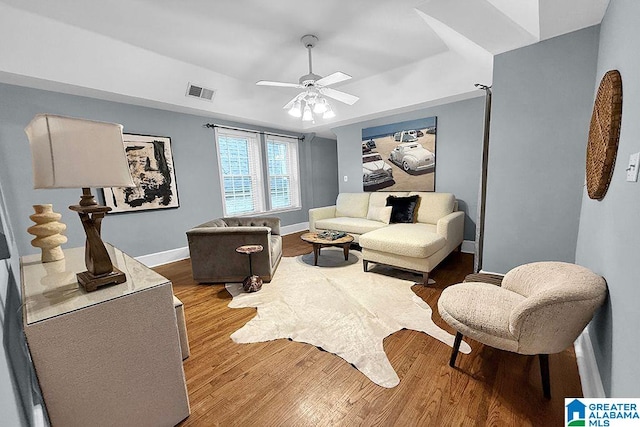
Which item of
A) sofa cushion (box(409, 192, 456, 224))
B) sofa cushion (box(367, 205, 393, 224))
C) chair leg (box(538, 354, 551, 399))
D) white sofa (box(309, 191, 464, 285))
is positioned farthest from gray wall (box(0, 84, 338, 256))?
chair leg (box(538, 354, 551, 399))

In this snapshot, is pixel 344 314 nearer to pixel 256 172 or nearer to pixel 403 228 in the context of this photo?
pixel 403 228

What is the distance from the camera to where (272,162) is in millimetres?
5215

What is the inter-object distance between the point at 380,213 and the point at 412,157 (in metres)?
1.10

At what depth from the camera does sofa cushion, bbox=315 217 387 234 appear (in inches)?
149

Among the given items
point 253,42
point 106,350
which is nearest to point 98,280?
point 106,350

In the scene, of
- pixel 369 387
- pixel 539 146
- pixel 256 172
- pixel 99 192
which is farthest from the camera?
pixel 256 172

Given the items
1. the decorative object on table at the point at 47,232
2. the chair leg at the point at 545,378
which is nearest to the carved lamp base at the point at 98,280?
the decorative object on table at the point at 47,232

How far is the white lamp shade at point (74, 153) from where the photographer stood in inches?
33.3

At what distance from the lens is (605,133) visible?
1.36 meters

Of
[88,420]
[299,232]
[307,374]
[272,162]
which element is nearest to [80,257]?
[88,420]

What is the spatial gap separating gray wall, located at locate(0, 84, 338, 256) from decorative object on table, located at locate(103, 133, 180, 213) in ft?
0.32

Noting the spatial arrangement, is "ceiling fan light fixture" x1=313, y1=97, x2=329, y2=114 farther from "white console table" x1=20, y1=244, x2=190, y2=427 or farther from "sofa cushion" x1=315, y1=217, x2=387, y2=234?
"white console table" x1=20, y1=244, x2=190, y2=427

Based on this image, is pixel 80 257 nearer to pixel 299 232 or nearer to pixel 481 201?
pixel 481 201

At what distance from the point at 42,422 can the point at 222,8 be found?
2.99m
